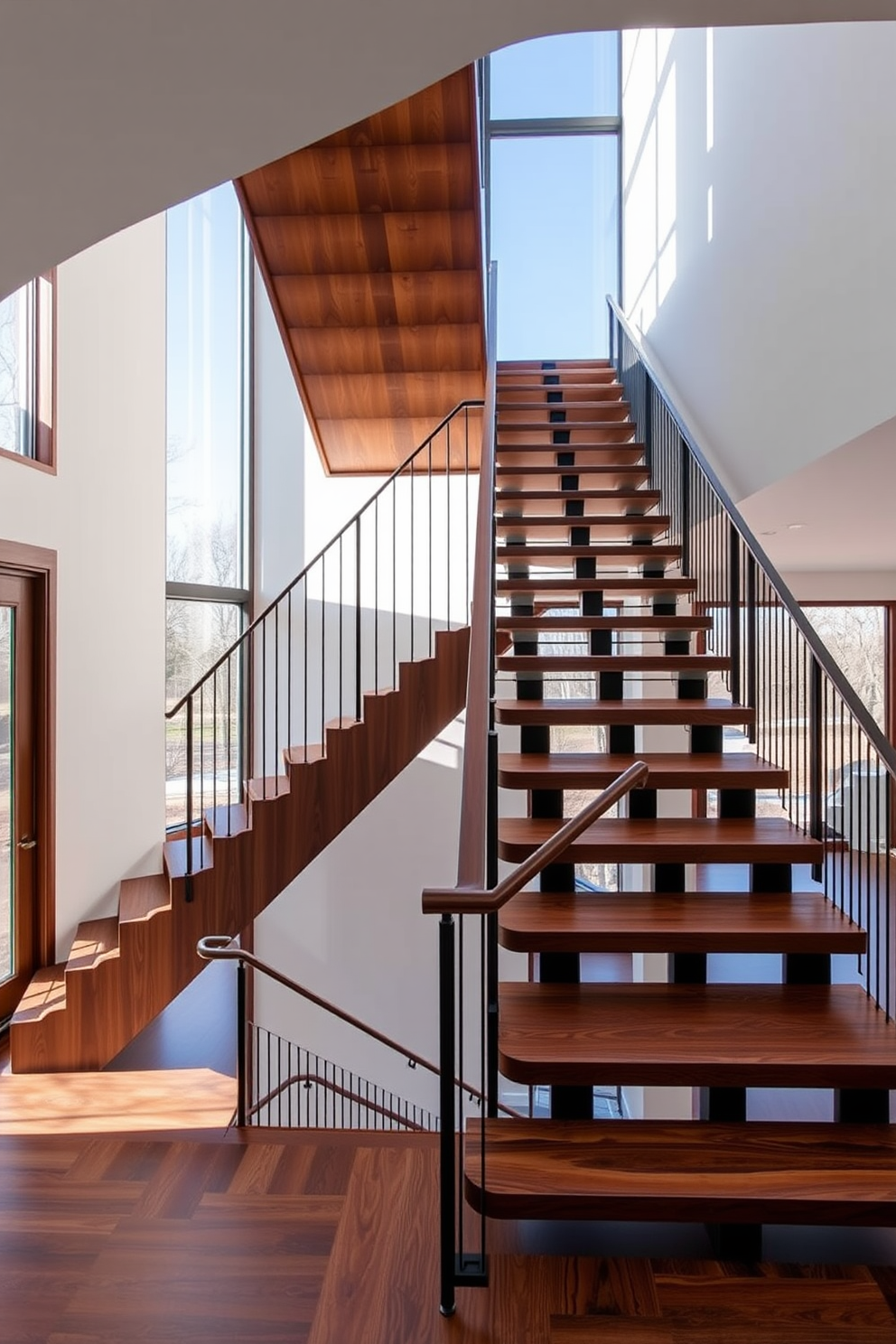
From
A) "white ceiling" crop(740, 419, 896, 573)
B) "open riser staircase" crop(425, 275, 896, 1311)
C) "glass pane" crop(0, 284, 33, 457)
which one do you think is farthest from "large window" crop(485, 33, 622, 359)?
"glass pane" crop(0, 284, 33, 457)

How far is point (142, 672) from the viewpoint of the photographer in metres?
5.64

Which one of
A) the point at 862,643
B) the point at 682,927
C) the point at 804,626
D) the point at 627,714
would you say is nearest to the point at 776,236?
the point at 804,626

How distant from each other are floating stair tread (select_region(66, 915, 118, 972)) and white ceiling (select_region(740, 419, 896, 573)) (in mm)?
3843

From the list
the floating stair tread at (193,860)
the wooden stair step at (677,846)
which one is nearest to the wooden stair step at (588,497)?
the floating stair tread at (193,860)

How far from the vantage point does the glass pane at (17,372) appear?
4.31 meters

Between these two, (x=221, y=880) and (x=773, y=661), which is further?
(x=221, y=880)

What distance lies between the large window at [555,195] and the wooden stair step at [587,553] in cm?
424

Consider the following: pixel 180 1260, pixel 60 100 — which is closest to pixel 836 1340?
pixel 180 1260

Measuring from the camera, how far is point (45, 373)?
4570mm

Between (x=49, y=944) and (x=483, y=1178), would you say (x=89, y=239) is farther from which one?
(x=49, y=944)

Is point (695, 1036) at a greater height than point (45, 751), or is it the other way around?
point (45, 751)

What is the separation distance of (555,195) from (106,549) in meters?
5.72

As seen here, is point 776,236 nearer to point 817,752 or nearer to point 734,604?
point 734,604

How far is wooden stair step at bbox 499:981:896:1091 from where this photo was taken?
88.7 inches
